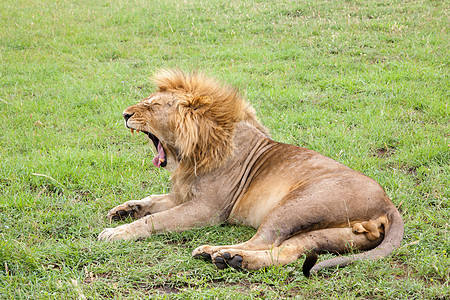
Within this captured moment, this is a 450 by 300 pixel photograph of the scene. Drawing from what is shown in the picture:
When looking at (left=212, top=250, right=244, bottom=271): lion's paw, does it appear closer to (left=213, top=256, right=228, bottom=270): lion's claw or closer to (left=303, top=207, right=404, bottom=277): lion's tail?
(left=213, top=256, right=228, bottom=270): lion's claw

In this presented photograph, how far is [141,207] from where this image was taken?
4.27 m

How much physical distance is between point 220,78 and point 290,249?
2.74 metres

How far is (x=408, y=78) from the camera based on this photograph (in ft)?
23.7

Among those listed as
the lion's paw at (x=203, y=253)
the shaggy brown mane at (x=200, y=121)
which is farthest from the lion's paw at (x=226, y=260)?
the shaggy brown mane at (x=200, y=121)

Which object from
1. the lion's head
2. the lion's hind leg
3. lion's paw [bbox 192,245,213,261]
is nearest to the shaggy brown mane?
the lion's head

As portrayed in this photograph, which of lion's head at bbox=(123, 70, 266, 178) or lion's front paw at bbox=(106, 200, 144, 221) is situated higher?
lion's head at bbox=(123, 70, 266, 178)

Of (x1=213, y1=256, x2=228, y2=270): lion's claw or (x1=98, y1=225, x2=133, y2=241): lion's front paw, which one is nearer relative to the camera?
(x1=213, y1=256, x2=228, y2=270): lion's claw

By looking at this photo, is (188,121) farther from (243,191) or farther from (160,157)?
(243,191)

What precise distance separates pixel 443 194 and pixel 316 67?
4219mm

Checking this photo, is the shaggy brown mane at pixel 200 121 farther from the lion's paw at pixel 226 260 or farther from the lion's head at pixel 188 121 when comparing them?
the lion's paw at pixel 226 260

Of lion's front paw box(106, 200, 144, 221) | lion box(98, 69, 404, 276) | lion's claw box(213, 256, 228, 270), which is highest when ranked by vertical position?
lion box(98, 69, 404, 276)

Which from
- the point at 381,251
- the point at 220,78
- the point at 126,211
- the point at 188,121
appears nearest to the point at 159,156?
the point at 188,121

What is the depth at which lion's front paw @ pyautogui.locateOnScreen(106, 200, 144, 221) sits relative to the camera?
417 centimetres

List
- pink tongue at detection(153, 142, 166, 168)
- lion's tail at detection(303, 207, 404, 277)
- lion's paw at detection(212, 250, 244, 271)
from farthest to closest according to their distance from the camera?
pink tongue at detection(153, 142, 166, 168), lion's paw at detection(212, 250, 244, 271), lion's tail at detection(303, 207, 404, 277)
